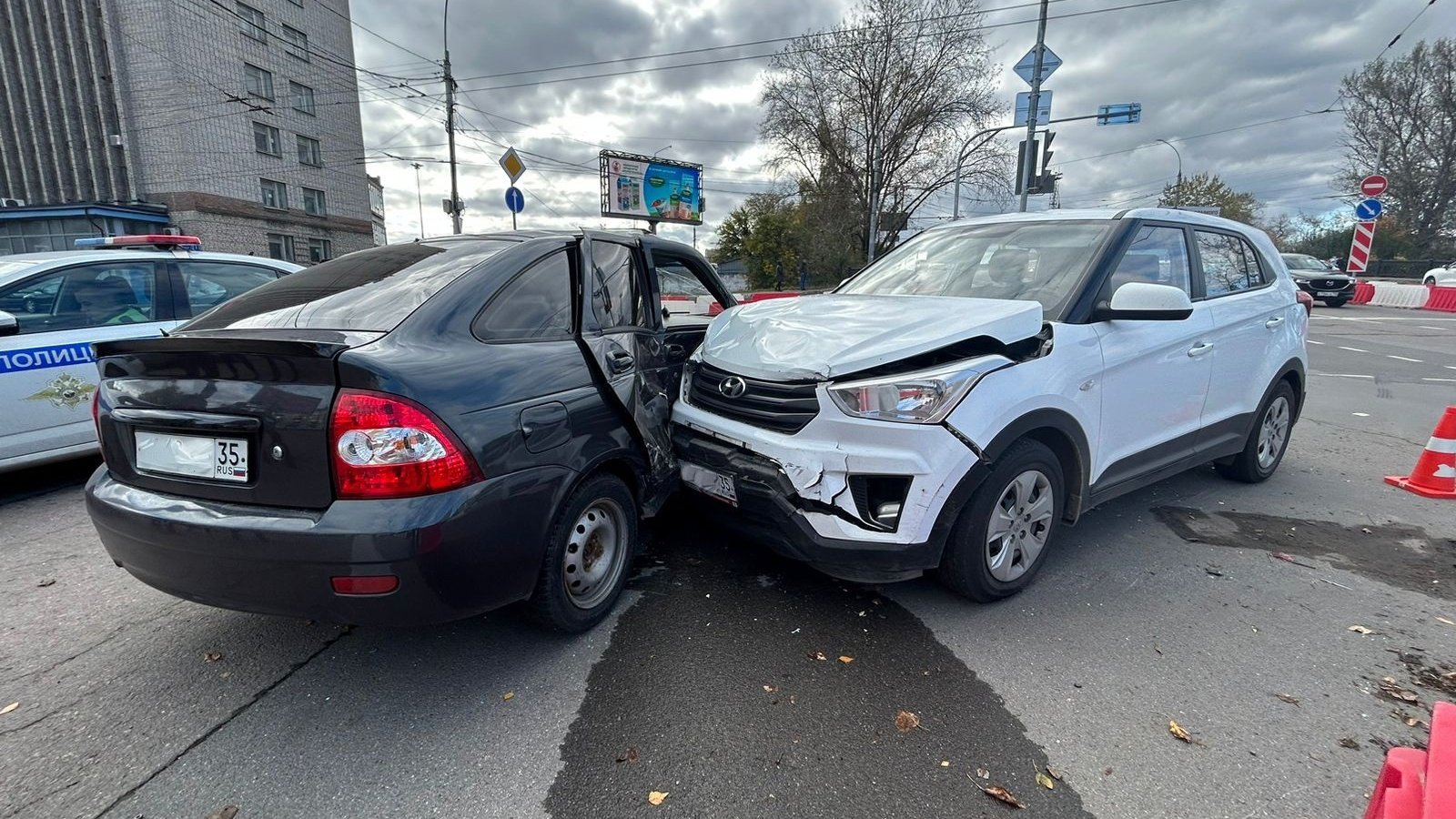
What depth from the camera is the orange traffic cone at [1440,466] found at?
453 cm

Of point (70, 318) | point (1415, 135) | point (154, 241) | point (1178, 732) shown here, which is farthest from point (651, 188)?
point (1415, 135)

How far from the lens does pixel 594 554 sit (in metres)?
2.88

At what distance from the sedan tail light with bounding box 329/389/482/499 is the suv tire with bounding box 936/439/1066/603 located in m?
2.10

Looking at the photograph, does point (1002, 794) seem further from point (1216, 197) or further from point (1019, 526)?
point (1216, 197)

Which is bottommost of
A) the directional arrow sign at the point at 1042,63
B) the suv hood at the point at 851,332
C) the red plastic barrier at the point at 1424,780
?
the red plastic barrier at the point at 1424,780

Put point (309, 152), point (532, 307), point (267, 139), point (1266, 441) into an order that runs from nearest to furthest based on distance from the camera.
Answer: point (532, 307) < point (1266, 441) < point (267, 139) < point (309, 152)

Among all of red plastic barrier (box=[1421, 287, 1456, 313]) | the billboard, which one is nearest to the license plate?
the billboard

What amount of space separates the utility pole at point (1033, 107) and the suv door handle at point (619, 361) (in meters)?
15.1

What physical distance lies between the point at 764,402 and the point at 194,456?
207cm

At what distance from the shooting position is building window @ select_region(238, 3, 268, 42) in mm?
28814

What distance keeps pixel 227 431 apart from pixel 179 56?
1393 inches

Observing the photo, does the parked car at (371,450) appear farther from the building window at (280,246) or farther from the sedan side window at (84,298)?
the building window at (280,246)

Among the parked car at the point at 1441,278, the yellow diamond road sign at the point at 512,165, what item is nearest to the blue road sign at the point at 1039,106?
the yellow diamond road sign at the point at 512,165

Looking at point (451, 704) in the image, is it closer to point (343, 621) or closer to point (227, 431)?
point (343, 621)
